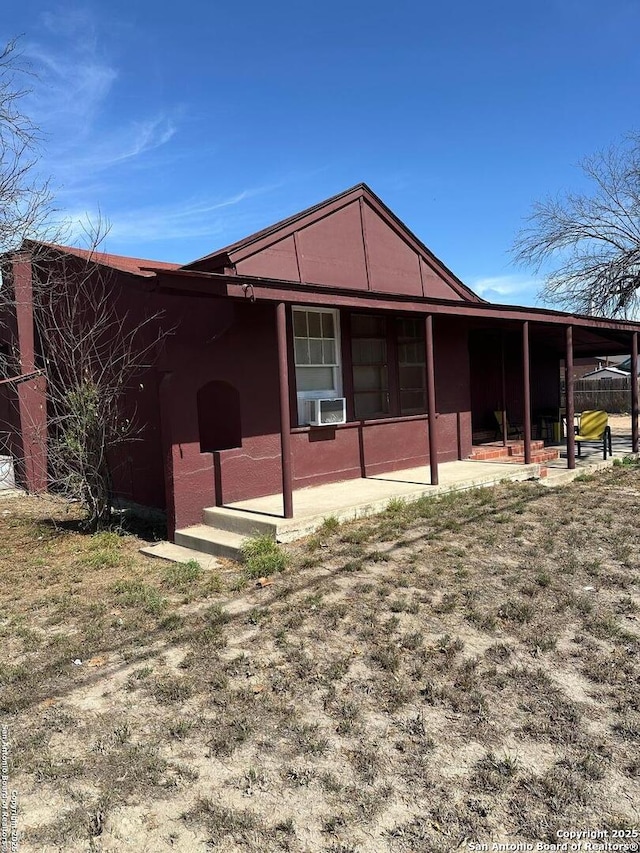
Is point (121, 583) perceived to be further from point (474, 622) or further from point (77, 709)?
point (474, 622)

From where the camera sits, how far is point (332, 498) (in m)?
7.38

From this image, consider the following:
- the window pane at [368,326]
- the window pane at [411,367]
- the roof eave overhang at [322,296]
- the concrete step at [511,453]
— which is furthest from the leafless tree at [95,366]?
the concrete step at [511,453]

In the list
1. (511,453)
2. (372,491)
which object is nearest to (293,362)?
(372,491)

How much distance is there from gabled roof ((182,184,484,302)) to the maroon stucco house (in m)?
0.02

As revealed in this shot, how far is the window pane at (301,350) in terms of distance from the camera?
8.23 m

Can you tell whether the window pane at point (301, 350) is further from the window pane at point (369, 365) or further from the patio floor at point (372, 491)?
the patio floor at point (372, 491)

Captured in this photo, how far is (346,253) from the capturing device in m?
8.59

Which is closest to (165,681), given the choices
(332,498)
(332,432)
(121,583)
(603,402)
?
(121,583)

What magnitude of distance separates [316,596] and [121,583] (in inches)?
71.6

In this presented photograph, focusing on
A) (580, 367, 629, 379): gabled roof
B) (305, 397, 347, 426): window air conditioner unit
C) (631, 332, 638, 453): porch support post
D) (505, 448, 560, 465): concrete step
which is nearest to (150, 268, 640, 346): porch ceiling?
(631, 332, 638, 453): porch support post

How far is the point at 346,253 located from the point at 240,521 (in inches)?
166

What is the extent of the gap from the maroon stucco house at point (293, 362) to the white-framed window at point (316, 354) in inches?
0.8

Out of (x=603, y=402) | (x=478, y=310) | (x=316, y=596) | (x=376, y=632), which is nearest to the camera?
(x=376, y=632)

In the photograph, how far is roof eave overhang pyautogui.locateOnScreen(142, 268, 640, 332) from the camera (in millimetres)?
5957
